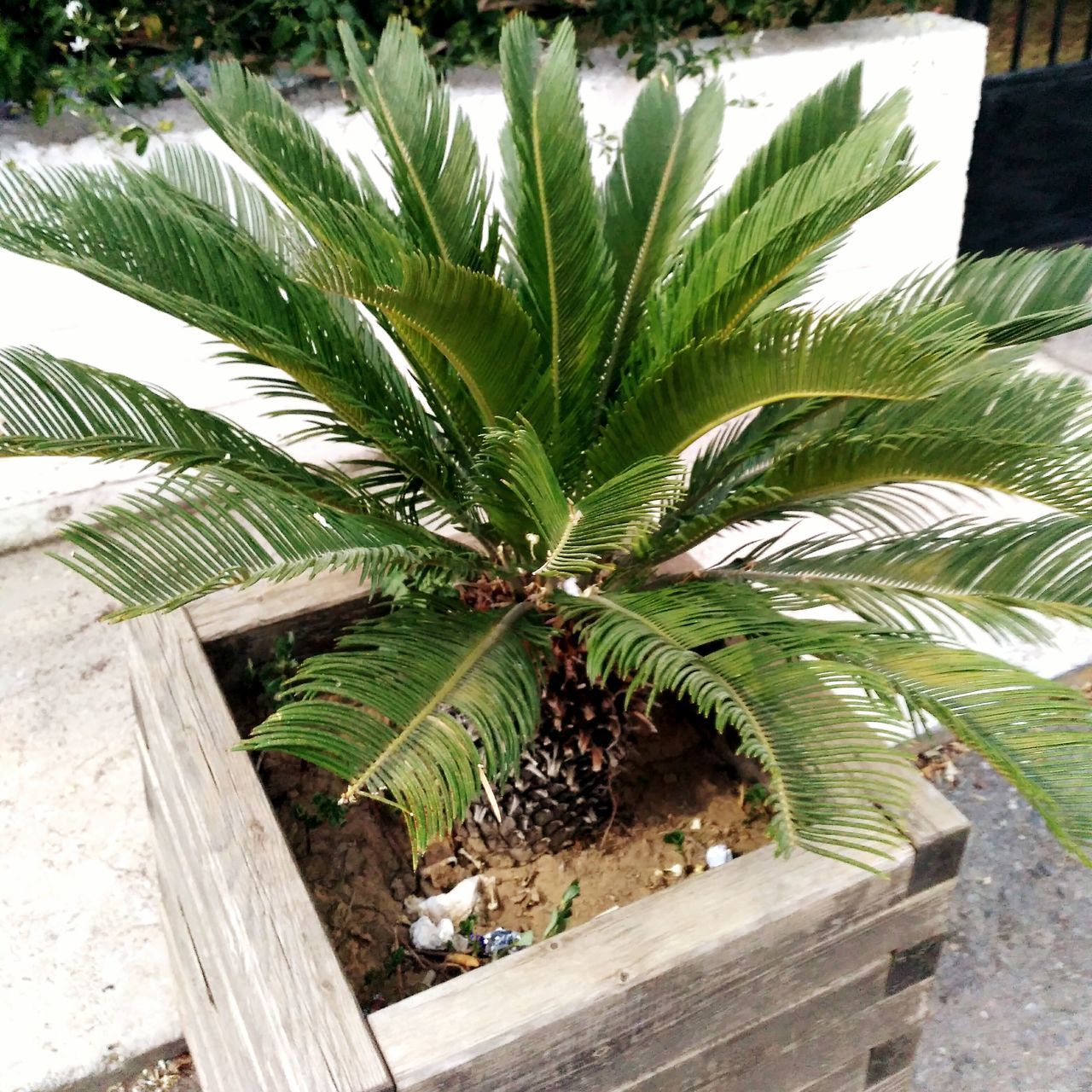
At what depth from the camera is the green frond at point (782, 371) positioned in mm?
864

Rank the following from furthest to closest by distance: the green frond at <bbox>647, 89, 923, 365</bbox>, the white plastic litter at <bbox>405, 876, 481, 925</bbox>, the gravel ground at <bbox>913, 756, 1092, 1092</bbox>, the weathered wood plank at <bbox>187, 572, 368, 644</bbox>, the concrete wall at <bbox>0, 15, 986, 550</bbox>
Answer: the concrete wall at <bbox>0, 15, 986, 550</bbox>, the gravel ground at <bbox>913, 756, 1092, 1092</bbox>, the weathered wood plank at <bbox>187, 572, 368, 644</bbox>, the white plastic litter at <bbox>405, 876, 481, 925</bbox>, the green frond at <bbox>647, 89, 923, 365</bbox>

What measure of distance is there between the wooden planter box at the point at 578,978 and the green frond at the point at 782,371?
48cm

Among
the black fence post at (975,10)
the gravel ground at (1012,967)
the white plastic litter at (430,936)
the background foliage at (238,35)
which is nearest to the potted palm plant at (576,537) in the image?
the white plastic litter at (430,936)

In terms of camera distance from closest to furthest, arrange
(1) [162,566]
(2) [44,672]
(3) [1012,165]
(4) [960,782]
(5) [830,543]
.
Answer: (1) [162,566] → (5) [830,543] → (4) [960,782] → (2) [44,672] → (3) [1012,165]

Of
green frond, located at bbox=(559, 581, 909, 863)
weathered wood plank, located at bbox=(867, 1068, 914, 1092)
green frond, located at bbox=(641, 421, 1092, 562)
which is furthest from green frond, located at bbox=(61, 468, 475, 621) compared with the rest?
weathered wood plank, located at bbox=(867, 1068, 914, 1092)

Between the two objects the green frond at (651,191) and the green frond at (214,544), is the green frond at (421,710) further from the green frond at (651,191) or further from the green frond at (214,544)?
the green frond at (651,191)

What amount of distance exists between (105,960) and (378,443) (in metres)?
1.20

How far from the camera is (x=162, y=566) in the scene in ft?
2.83

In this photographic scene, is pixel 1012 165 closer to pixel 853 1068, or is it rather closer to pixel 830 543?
pixel 830 543

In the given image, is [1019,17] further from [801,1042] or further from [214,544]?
[214,544]

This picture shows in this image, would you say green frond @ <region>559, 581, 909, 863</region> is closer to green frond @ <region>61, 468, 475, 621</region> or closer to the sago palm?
the sago palm

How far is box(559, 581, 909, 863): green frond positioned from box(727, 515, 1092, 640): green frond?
0.15 m

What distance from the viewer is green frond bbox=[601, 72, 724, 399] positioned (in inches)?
53.1

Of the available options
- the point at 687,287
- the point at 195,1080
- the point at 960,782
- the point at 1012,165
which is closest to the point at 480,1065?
the point at 687,287
